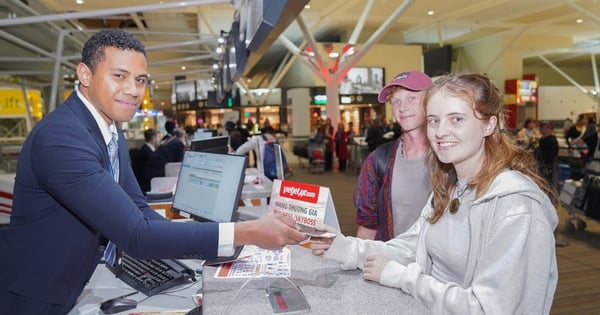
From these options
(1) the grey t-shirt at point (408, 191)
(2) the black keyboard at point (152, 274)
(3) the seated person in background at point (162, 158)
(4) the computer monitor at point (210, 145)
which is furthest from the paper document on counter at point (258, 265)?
(3) the seated person in background at point (162, 158)

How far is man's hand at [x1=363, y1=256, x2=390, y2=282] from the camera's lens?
1365 millimetres

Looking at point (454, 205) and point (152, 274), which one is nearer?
point (454, 205)

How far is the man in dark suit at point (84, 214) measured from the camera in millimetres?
1229

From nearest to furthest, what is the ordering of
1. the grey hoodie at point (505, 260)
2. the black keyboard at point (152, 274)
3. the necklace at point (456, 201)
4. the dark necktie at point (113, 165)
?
the grey hoodie at point (505, 260) → the necklace at point (456, 201) → the dark necktie at point (113, 165) → the black keyboard at point (152, 274)

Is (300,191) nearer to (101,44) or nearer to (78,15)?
(101,44)

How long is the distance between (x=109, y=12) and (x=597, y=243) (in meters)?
6.64

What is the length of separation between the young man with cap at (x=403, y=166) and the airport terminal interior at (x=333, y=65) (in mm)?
1034

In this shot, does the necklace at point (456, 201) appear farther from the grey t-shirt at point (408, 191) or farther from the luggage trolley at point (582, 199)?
the luggage trolley at point (582, 199)

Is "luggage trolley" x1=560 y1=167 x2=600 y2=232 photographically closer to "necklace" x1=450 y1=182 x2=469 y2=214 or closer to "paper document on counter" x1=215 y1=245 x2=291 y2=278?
"necklace" x1=450 y1=182 x2=469 y2=214

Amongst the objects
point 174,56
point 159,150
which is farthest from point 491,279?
point 174,56

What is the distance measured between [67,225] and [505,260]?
4.20ft

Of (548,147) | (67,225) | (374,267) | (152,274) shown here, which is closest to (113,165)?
(67,225)

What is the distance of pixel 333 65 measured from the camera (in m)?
15.1

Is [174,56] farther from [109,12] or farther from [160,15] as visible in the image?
[109,12]
